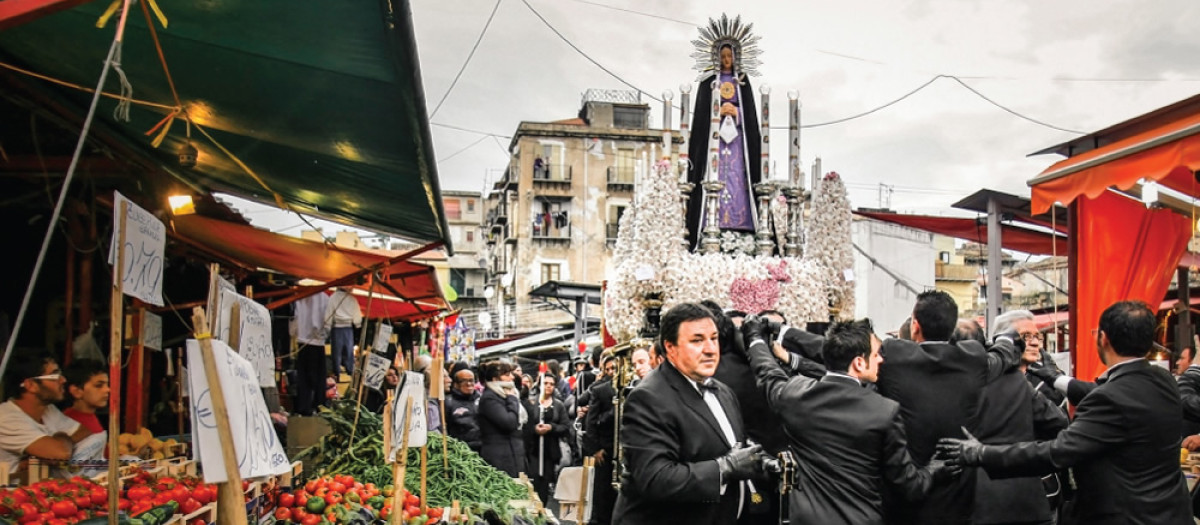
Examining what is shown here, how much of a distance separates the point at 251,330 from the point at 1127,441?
3.86 meters

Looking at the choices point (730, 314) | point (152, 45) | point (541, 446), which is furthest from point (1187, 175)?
point (152, 45)

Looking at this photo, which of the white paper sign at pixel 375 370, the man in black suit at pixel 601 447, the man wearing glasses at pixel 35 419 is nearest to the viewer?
the man wearing glasses at pixel 35 419

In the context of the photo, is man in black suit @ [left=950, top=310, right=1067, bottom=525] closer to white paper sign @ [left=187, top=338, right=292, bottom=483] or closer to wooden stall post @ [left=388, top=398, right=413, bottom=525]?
wooden stall post @ [left=388, top=398, right=413, bottom=525]

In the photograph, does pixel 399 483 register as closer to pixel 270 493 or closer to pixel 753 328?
pixel 270 493

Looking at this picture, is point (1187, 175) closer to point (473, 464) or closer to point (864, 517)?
point (864, 517)

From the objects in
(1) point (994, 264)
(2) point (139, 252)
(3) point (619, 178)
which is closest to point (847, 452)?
(2) point (139, 252)

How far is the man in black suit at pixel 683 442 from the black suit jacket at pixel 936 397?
3.15ft

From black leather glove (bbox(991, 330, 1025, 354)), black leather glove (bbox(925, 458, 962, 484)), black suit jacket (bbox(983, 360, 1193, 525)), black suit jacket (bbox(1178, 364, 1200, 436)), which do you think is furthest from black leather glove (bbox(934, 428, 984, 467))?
black suit jacket (bbox(1178, 364, 1200, 436))

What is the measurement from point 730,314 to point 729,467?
199 cm

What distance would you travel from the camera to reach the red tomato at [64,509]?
378 centimetres

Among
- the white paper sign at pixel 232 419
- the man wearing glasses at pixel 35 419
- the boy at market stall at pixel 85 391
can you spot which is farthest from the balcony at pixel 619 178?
the white paper sign at pixel 232 419

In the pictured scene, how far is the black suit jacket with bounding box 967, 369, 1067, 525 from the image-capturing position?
4.72 meters

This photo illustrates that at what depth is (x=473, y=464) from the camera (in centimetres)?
764

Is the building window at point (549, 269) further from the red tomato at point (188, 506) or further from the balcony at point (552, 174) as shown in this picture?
the red tomato at point (188, 506)
